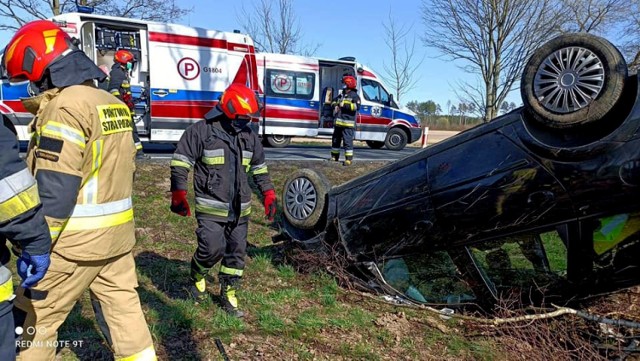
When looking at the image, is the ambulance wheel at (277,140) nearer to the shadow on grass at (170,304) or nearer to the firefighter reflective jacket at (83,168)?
the shadow on grass at (170,304)

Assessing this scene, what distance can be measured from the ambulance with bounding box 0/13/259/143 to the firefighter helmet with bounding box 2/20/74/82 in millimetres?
7826

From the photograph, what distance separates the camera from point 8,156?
5.40 ft

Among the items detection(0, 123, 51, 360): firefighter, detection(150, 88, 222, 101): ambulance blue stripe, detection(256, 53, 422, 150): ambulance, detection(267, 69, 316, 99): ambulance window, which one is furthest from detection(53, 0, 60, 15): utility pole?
detection(0, 123, 51, 360): firefighter

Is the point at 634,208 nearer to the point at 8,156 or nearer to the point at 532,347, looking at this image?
the point at 532,347

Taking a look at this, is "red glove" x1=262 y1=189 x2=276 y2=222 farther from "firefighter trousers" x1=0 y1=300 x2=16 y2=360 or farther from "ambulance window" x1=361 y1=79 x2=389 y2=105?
"ambulance window" x1=361 y1=79 x2=389 y2=105

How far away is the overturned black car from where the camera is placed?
2.49 metres

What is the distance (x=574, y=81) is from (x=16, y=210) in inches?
104

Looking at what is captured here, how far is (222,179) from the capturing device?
11.3 feet

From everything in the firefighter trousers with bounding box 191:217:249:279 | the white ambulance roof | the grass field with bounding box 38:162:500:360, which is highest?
the white ambulance roof

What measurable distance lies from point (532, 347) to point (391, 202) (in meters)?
1.33

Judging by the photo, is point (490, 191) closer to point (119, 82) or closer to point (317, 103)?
point (119, 82)

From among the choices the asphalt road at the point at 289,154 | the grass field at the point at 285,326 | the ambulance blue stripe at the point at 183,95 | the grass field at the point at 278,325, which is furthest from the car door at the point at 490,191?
the ambulance blue stripe at the point at 183,95

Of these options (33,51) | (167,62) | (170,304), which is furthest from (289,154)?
(33,51)

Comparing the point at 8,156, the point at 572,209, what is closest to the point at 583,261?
the point at 572,209
